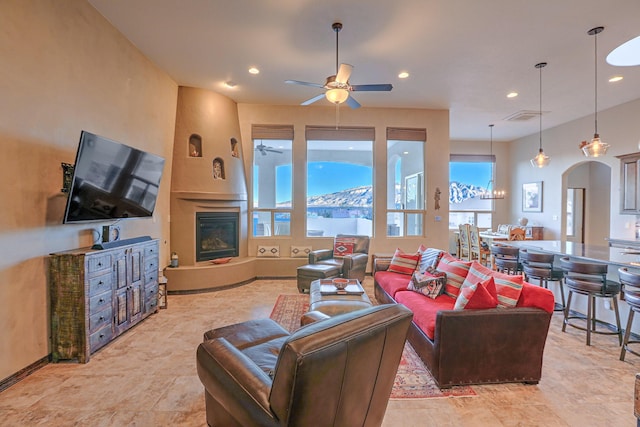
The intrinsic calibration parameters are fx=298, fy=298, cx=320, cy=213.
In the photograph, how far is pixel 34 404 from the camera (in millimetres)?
2135

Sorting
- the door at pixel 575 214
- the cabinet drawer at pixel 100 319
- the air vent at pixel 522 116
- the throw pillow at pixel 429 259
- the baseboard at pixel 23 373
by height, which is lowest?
the baseboard at pixel 23 373

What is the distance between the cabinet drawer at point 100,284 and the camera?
275 cm

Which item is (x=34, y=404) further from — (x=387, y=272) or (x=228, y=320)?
(x=387, y=272)

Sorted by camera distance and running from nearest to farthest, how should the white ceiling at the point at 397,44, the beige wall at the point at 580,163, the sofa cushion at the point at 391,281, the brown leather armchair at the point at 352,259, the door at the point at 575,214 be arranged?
the white ceiling at the point at 397,44 → the sofa cushion at the point at 391,281 → the brown leather armchair at the point at 352,259 → the beige wall at the point at 580,163 → the door at the point at 575,214

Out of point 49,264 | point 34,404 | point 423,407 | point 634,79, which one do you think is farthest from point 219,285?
point 634,79

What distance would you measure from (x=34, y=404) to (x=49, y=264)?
1114 millimetres

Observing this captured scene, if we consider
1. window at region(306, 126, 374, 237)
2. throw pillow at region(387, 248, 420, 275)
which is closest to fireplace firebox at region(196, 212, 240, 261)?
window at region(306, 126, 374, 237)

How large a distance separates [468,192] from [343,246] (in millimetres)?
5409

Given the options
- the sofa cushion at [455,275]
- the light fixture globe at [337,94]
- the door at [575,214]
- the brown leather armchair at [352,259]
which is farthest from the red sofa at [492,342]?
the door at [575,214]

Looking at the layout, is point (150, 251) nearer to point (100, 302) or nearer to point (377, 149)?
point (100, 302)

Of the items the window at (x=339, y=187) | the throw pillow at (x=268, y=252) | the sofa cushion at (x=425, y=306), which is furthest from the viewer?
the window at (x=339, y=187)

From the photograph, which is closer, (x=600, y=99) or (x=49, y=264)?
(x=49, y=264)

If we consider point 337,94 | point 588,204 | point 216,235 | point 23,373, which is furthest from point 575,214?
point 23,373

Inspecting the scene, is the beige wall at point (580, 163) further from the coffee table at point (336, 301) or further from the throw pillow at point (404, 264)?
the coffee table at point (336, 301)
